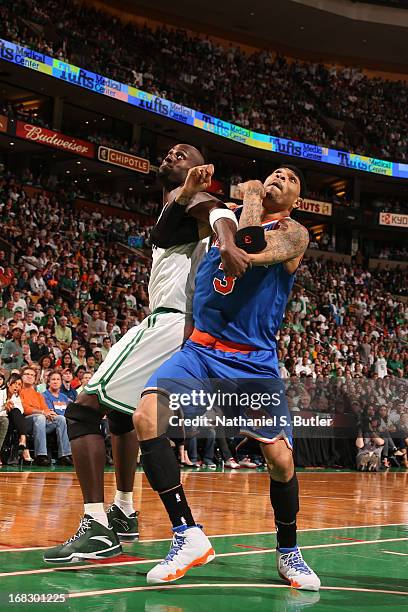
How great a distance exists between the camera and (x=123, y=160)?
92.0 ft

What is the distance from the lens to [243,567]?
4.40 metres

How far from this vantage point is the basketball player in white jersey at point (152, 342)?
14.0 ft

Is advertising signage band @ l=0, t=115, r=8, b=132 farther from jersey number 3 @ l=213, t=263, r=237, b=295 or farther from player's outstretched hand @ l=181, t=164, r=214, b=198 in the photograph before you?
jersey number 3 @ l=213, t=263, r=237, b=295

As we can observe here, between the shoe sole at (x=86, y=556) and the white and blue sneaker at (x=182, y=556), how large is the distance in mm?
585

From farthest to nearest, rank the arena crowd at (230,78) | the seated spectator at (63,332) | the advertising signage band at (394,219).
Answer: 1. the advertising signage band at (394,219)
2. the arena crowd at (230,78)
3. the seated spectator at (63,332)

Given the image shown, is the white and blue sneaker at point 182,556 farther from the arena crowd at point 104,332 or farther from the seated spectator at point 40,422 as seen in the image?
the seated spectator at point 40,422

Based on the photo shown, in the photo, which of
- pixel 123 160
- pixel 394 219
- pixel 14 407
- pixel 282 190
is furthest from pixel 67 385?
pixel 394 219

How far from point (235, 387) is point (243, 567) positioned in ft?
3.52

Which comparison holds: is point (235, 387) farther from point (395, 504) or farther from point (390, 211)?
point (390, 211)

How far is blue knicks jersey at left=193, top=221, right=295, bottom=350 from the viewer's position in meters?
4.11

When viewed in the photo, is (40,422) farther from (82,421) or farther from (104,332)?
(82,421)

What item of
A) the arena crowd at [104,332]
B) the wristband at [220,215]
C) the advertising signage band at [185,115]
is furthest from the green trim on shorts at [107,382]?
the advertising signage band at [185,115]

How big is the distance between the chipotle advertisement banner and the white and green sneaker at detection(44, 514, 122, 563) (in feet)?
71.2

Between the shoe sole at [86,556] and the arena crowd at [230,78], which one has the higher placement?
the arena crowd at [230,78]
